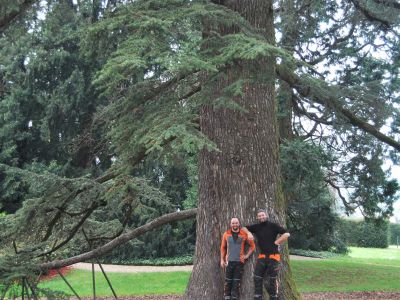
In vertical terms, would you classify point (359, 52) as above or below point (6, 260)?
above

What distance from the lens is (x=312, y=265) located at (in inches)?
703

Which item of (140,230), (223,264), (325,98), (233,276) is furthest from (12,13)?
(325,98)

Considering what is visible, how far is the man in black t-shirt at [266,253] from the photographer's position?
22.3 feet

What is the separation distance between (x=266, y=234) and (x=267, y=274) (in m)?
0.52

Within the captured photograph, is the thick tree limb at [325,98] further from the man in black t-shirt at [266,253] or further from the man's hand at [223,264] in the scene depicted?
the man's hand at [223,264]

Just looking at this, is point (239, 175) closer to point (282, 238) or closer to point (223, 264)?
point (282, 238)

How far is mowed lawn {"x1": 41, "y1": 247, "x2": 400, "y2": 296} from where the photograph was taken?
45.6 feet

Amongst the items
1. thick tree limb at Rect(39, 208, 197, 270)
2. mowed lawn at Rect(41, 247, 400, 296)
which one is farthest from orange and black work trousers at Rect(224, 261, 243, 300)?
mowed lawn at Rect(41, 247, 400, 296)

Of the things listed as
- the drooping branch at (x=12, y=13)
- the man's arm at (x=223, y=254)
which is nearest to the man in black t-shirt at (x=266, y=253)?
the man's arm at (x=223, y=254)

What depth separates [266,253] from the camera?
22.9 ft

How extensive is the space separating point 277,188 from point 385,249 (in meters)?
27.1

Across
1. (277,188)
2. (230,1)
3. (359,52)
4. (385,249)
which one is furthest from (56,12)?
(385,249)

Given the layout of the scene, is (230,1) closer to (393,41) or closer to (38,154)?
(393,41)

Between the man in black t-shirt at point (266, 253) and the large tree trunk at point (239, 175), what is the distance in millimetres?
143
